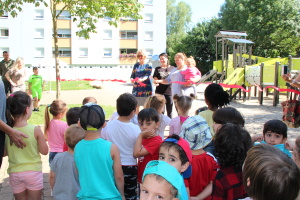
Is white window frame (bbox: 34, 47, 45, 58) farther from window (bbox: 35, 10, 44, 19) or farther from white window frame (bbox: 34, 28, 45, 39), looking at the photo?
window (bbox: 35, 10, 44, 19)

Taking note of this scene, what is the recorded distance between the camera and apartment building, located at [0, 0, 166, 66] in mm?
43906

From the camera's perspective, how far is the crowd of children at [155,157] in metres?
1.64

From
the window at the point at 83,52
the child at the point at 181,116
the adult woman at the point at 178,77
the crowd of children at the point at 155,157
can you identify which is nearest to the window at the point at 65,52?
the window at the point at 83,52

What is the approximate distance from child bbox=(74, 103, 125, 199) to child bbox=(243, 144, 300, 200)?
1.36 m

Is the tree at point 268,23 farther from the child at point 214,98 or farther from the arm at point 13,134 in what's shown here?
the arm at point 13,134

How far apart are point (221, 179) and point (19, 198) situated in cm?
213

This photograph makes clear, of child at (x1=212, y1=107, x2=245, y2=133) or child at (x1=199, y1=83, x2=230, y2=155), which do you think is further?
child at (x1=199, y1=83, x2=230, y2=155)

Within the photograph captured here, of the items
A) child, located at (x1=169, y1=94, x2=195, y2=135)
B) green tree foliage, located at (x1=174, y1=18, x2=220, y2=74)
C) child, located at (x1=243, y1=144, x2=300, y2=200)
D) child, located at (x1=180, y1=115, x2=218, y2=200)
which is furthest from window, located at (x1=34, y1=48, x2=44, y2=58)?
child, located at (x1=243, y1=144, x2=300, y2=200)

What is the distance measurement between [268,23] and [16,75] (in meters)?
31.8

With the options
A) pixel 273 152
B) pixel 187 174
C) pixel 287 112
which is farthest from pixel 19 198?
pixel 287 112

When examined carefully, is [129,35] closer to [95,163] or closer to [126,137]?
[126,137]

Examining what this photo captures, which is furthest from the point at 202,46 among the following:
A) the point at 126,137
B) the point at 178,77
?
the point at 126,137

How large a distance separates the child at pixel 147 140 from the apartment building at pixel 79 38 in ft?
135

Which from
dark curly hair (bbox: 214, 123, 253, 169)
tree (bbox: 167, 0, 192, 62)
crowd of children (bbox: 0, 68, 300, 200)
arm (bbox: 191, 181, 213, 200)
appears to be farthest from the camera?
tree (bbox: 167, 0, 192, 62)
